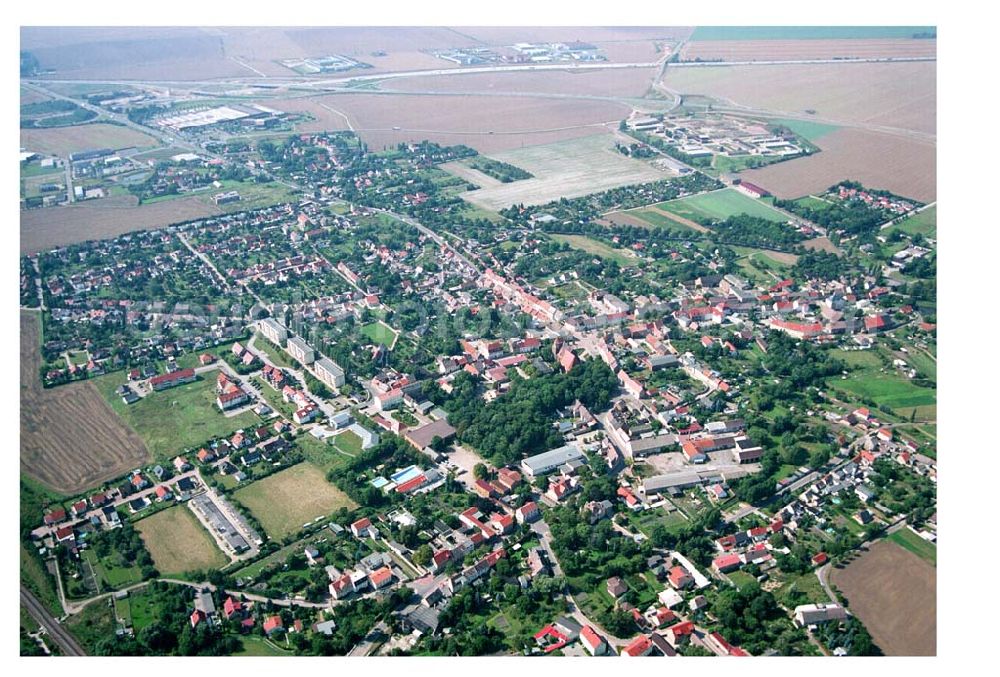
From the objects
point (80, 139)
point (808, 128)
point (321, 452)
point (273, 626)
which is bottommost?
point (273, 626)

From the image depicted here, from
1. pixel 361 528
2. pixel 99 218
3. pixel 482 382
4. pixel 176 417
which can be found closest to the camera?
pixel 361 528

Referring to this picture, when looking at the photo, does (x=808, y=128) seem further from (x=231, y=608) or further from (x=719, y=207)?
(x=231, y=608)

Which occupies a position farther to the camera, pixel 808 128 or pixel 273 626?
pixel 808 128

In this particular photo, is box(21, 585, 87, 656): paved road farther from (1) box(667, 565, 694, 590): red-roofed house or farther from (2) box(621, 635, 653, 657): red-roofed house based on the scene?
(1) box(667, 565, 694, 590): red-roofed house

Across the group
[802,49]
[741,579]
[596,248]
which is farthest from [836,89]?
[741,579]

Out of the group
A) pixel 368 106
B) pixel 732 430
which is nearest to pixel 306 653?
pixel 732 430

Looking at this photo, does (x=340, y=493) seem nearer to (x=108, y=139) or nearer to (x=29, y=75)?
(x=108, y=139)

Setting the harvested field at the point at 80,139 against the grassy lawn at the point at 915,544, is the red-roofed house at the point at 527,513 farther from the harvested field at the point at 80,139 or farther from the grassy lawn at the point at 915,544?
the harvested field at the point at 80,139
